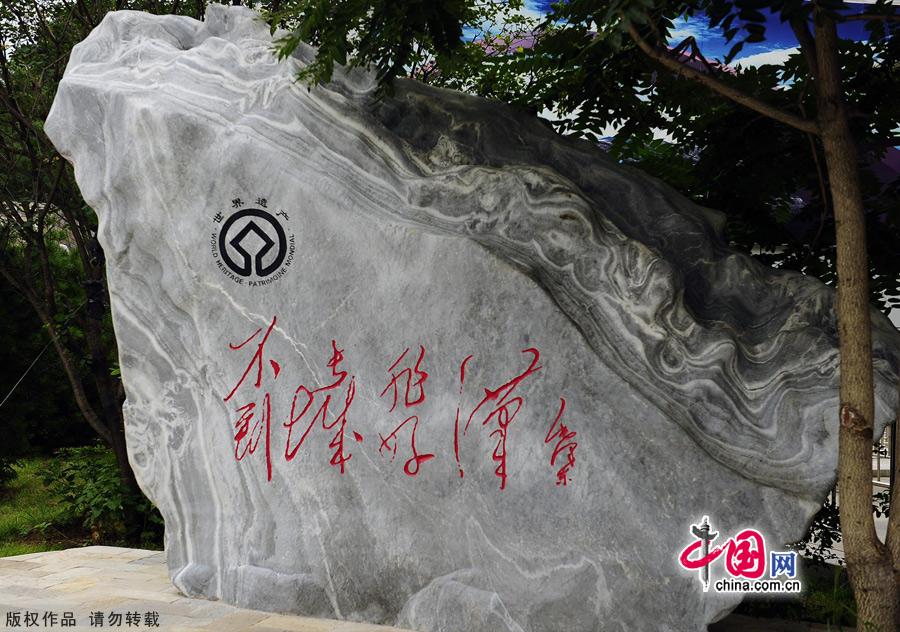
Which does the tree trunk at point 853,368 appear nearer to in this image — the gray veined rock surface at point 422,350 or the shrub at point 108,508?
the gray veined rock surface at point 422,350

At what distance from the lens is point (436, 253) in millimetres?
5266

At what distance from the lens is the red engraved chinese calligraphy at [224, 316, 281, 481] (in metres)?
5.64

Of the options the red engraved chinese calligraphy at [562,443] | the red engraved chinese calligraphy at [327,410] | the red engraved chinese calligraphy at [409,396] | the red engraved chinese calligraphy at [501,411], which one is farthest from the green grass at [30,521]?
the red engraved chinese calligraphy at [562,443]

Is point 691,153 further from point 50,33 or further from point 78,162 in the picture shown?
point 50,33

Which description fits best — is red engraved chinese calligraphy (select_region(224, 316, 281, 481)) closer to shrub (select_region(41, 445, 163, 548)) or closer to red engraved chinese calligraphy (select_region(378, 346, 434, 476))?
red engraved chinese calligraphy (select_region(378, 346, 434, 476))

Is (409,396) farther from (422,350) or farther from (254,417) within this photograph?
(254,417)

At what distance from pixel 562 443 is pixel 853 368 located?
1521 millimetres

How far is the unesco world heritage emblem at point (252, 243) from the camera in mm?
5582

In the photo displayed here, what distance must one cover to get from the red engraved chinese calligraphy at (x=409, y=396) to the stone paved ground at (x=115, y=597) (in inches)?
38.3

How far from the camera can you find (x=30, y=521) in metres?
9.14

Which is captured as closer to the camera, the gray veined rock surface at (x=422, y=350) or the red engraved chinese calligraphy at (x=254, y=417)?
the gray veined rock surface at (x=422, y=350)

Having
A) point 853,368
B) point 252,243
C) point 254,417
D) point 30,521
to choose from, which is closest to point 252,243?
point 252,243

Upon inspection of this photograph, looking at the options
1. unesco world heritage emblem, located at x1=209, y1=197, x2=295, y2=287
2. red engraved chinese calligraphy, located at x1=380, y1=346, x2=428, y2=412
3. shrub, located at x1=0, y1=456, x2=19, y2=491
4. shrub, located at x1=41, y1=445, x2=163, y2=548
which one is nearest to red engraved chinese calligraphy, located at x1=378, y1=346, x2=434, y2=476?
red engraved chinese calligraphy, located at x1=380, y1=346, x2=428, y2=412

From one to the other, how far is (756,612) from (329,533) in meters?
2.92
